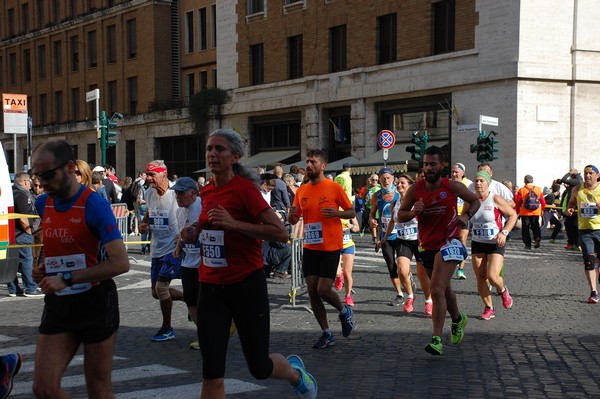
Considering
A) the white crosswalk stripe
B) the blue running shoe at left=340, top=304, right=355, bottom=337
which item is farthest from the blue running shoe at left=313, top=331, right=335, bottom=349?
the white crosswalk stripe

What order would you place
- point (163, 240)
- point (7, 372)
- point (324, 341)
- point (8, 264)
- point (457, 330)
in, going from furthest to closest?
point (8, 264) → point (163, 240) → point (324, 341) → point (457, 330) → point (7, 372)

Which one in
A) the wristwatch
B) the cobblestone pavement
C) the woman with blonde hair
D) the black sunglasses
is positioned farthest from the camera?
the woman with blonde hair

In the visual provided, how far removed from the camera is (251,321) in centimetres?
523

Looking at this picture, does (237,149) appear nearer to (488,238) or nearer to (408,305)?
(488,238)

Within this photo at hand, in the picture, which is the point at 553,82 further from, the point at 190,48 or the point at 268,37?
the point at 190,48

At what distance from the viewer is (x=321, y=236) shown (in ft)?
29.1

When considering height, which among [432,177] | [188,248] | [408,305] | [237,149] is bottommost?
[408,305]

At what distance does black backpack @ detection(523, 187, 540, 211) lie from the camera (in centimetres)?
2136

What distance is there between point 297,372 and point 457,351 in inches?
119

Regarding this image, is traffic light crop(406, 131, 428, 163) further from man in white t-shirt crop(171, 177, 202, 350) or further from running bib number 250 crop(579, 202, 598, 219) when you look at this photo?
man in white t-shirt crop(171, 177, 202, 350)

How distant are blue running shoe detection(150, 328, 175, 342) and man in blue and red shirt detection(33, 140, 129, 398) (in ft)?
14.2

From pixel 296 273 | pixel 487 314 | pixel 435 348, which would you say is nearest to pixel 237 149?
pixel 435 348

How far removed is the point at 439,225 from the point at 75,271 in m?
4.49

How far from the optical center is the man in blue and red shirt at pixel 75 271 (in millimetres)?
4605
